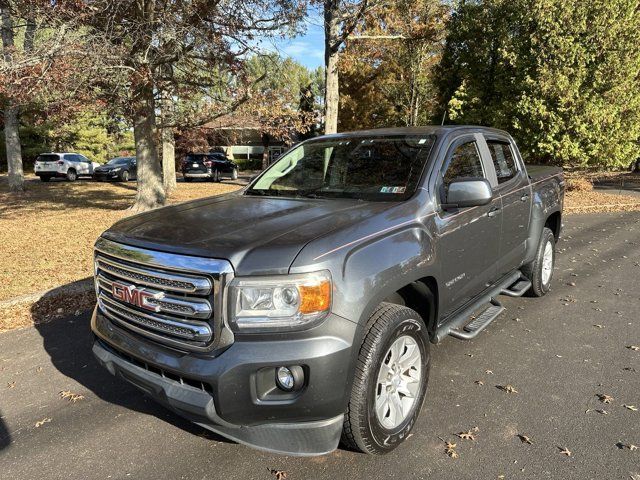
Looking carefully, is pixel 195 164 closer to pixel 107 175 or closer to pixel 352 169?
pixel 107 175

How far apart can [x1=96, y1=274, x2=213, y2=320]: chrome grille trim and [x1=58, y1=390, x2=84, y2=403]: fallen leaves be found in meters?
1.48

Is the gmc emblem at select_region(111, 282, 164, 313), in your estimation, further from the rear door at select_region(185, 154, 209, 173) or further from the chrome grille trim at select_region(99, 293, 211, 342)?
the rear door at select_region(185, 154, 209, 173)

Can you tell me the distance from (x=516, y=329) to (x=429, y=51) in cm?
2363

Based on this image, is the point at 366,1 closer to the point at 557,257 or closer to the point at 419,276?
the point at 557,257

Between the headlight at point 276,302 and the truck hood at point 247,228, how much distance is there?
6 cm

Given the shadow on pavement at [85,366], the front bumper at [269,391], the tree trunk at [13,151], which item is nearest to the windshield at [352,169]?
the front bumper at [269,391]

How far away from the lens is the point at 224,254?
2.35 m

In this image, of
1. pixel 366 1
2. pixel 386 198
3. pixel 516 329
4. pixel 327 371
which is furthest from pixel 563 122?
pixel 327 371

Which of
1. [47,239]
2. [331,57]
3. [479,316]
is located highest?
[331,57]

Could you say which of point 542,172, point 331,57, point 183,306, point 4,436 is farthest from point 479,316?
point 331,57

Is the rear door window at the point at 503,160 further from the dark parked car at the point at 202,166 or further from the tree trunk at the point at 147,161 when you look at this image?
the dark parked car at the point at 202,166

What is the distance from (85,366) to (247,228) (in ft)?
7.50

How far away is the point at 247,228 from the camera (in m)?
2.68

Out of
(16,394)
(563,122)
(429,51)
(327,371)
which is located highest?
(429,51)
